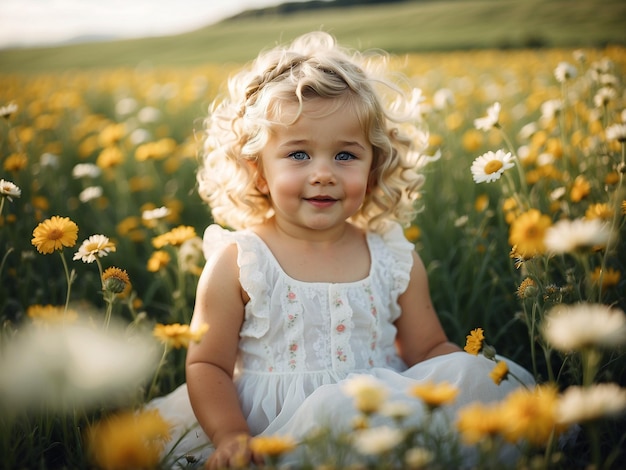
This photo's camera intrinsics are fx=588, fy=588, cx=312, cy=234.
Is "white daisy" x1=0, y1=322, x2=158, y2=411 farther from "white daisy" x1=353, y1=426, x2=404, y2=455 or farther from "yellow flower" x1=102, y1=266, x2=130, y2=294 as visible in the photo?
"white daisy" x1=353, y1=426, x2=404, y2=455

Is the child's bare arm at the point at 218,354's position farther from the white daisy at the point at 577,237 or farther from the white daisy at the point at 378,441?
the white daisy at the point at 577,237

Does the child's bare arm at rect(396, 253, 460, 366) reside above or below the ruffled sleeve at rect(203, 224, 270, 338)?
below

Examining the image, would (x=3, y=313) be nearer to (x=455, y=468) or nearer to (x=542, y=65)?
(x=455, y=468)

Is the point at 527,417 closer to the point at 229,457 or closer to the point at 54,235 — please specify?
the point at 229,457

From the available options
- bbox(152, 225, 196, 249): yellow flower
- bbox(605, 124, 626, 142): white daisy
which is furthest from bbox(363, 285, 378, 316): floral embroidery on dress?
bbox(605, 124, 626, 142): white daisy

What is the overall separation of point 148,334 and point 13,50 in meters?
20.7

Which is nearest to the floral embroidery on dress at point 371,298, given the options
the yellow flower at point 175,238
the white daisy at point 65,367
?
the yellow flower at point 175,238

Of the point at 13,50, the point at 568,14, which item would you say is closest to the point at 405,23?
the point at 568,14

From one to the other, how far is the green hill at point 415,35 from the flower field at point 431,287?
27.1 feet

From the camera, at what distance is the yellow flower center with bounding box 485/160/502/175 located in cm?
144

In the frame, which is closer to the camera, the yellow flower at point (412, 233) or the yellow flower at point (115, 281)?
the yellow flower at point (115, 281)

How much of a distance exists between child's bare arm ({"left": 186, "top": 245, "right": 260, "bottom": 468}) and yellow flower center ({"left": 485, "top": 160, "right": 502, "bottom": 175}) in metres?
0.66

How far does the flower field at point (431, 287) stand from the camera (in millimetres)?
813

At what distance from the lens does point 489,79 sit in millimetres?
5266
